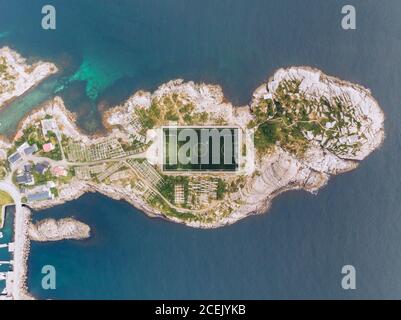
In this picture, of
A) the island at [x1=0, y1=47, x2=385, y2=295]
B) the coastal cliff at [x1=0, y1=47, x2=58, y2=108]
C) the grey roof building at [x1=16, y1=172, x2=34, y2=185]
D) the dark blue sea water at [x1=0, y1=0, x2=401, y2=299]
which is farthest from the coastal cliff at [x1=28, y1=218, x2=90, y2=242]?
the coastal cliff at [x1=0, y1=47, x2=58, y2=108]

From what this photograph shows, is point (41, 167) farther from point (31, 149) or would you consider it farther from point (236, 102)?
point (236, 102)

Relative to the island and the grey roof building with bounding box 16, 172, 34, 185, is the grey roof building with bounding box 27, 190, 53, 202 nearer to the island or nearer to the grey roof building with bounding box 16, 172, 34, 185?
the island

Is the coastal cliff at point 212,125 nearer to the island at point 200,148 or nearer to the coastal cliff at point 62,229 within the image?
the island at point 200,148

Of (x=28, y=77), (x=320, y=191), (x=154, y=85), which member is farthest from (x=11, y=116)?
(x=320, y=191)

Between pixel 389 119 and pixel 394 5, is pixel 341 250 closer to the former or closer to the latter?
pixel 389 119

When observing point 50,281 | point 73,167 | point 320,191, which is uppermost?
point 73,167

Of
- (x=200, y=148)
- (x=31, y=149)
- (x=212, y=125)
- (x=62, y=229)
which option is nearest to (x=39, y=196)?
(x=62, y=229)
